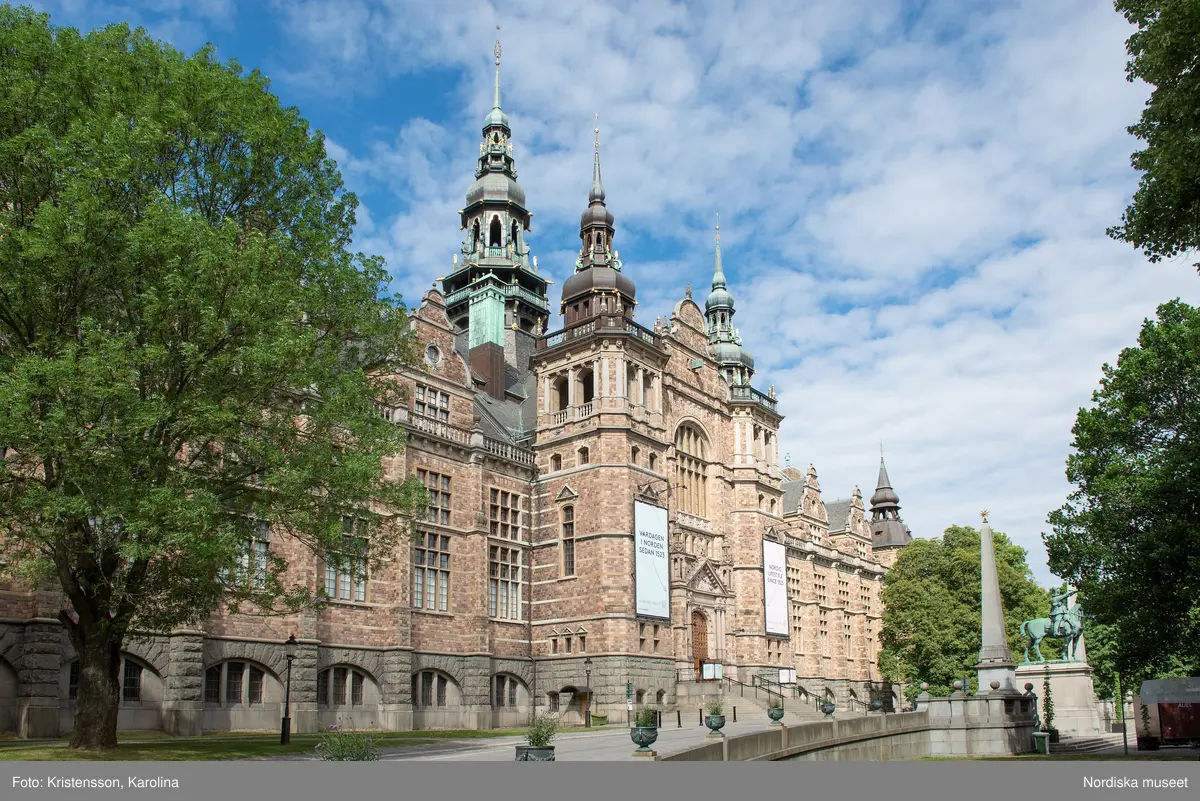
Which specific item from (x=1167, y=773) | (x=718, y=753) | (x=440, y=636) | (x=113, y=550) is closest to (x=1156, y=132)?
(x=1167, y=773)

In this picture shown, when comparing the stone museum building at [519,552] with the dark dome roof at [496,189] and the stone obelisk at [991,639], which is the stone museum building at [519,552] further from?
the stone obelisk at [991,639]

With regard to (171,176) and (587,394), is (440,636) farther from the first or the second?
(171,176)

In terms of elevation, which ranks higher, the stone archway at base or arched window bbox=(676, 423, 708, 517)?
arched window bbox=(676, 423, 708, 517)

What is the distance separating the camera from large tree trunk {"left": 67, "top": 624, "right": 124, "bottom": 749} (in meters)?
20.6

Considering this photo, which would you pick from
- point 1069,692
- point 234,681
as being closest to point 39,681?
point 234,681

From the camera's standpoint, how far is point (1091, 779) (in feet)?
56.3

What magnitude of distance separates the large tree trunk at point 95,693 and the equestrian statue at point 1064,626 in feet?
111

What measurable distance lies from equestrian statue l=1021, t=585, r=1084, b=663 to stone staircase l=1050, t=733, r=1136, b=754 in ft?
11.3

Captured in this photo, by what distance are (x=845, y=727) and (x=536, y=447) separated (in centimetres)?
2208

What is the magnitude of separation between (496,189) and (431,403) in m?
23.9

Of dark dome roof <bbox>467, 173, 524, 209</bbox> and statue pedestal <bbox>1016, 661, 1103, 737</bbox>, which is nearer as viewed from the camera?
statue pedestal <bbox>1016, 661, 1103, 737</bbox>

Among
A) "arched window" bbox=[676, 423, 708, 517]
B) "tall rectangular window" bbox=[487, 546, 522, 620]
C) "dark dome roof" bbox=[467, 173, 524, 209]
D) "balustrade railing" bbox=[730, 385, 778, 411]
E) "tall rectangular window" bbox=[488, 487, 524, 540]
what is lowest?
"tall rectangular window" bbox=[487, 546, 522, 620]

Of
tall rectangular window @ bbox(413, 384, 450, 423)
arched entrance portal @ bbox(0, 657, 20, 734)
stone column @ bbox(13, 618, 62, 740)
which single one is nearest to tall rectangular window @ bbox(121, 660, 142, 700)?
stone column @ bbox(13, 618, 62, 740)
